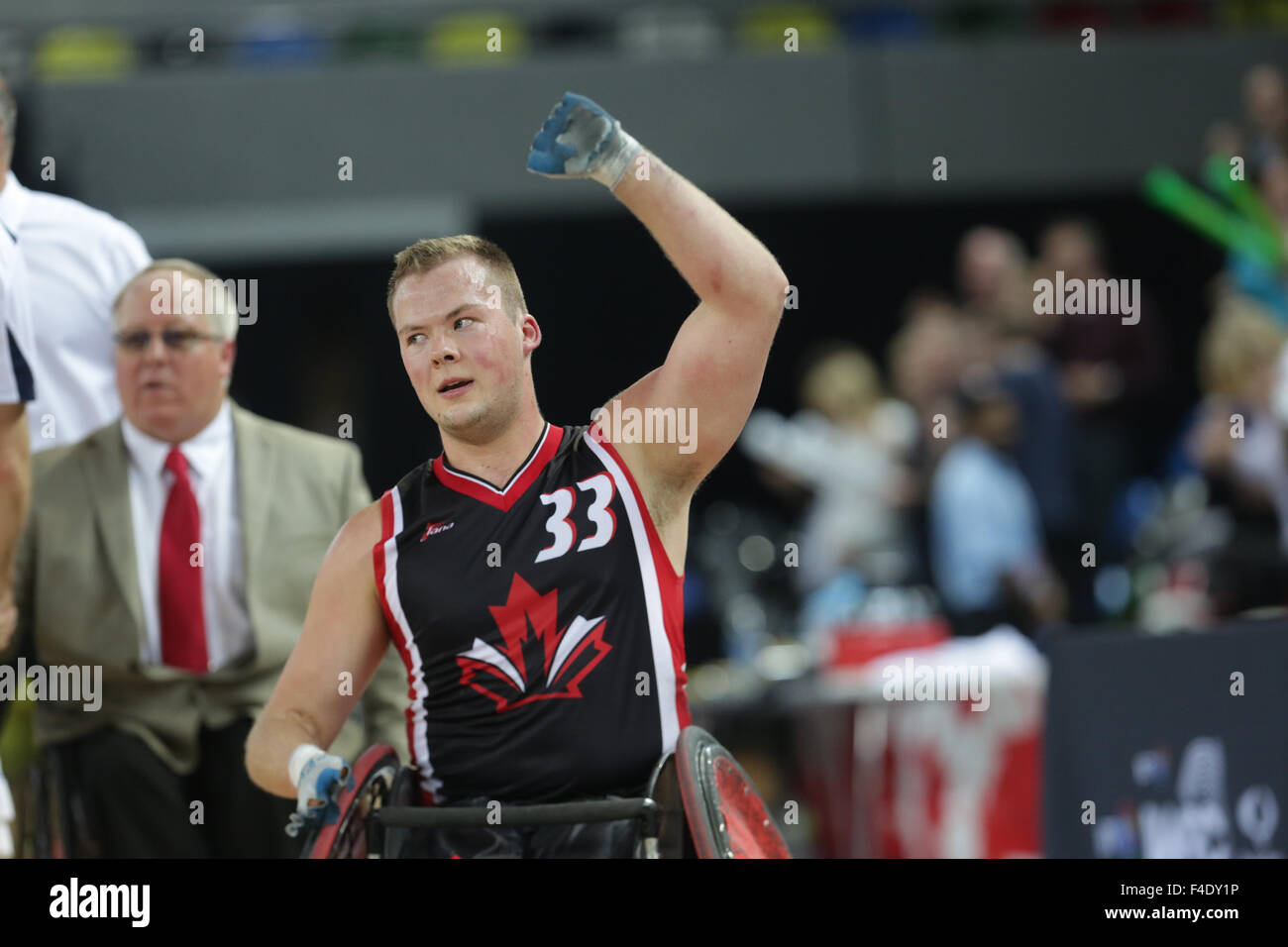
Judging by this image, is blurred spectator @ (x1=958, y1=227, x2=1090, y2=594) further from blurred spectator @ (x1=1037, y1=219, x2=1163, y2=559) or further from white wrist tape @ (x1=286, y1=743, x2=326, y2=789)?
white wrist tape @ (x1=286, y1=743, x2=326, y2=789)

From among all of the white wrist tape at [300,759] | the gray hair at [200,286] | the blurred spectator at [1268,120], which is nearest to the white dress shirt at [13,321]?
the gray hair at [200,286]

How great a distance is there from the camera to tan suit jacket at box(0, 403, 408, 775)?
129 inches

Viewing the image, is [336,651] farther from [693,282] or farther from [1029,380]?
[1029,380]

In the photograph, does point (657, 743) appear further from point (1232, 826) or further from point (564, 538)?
point (1232, 826)

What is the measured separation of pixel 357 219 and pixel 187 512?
11.9 ft

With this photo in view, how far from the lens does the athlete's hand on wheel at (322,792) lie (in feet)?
8.85

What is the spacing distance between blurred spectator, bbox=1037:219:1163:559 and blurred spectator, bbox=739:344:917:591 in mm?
928

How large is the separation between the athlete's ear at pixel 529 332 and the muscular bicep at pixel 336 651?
1.41 feet

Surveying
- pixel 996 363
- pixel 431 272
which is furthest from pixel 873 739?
pixel 431 272

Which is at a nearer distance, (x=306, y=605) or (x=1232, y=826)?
(x=306, y=605)

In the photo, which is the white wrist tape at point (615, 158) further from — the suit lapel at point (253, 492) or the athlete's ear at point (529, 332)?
the suit lapel at point (253, 492)

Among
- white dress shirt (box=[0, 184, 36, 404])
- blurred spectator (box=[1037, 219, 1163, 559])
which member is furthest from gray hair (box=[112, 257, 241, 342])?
blurred spectator (box=[1037, 219, 1163, 559])
